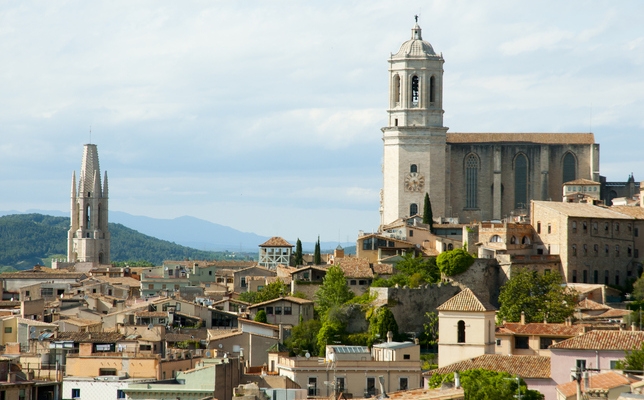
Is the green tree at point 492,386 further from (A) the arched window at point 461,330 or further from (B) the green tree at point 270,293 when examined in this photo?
(B) the green tree at point 270,293

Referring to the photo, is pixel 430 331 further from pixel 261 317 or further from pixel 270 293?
pixel 270 293

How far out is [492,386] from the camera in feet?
157

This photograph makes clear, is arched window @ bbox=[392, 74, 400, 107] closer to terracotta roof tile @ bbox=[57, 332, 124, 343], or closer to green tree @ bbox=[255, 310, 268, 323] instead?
green tree @ bbox=[255, 310, 268, 323]

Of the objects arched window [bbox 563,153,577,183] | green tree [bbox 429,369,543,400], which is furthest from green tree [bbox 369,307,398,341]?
arched window [bbox 563,153,577,183]

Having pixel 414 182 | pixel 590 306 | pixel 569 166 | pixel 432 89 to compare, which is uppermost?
pixel 432 89

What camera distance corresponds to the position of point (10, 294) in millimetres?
111562

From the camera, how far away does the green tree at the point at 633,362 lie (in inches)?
1869

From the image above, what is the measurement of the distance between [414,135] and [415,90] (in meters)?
3.77

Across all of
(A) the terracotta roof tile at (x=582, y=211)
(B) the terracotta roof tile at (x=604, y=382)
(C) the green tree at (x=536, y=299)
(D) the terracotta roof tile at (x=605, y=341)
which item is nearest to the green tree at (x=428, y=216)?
(A) the terracotta roof tile at (x=582, y=211)

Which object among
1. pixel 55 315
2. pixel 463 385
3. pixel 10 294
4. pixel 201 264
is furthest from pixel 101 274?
pixel 463 385

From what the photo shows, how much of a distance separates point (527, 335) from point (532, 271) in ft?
52.2

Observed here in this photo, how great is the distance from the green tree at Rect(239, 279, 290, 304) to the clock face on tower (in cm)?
2310

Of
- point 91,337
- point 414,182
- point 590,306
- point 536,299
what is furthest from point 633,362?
point 414,182

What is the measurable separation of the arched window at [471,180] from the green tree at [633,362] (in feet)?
211
